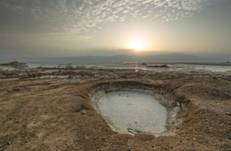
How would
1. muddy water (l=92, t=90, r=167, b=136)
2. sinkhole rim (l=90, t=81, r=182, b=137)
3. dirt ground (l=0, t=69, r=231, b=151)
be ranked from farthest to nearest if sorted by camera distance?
sinkhole rim (l=90, t=81, r=182, b=137), muddy water (l=92, t=90, r=167, b=136), dirt ground (l=0, t=69, r=231, b=151)

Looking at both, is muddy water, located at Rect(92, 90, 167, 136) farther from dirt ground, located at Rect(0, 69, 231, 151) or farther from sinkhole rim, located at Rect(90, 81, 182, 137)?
dirt ground, located at Rect(0, 69, 231, 151)

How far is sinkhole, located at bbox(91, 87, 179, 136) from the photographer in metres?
17.6

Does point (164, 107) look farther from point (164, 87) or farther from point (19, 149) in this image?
point (19, 149)

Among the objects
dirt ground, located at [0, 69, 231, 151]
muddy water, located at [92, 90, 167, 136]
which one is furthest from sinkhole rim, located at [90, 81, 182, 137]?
dirt ground, located at [0, 69, 231, 151]

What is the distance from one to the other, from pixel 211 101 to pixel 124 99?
1089 cm

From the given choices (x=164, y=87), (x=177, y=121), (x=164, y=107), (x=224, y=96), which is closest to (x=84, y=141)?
(x=177, y=121)

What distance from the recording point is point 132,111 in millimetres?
22906

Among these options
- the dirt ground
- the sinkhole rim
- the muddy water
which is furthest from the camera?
the sinkhole rim

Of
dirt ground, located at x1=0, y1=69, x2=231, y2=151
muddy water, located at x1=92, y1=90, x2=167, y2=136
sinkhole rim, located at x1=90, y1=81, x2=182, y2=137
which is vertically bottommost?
muddy water, located at x1=92, y1=90, x2=167, y2=136

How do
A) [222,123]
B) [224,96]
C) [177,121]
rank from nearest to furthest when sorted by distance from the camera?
[222,123], [177,121], [224,96]

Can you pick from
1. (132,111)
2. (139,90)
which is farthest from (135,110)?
(139,90)

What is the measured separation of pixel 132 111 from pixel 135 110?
540 mm

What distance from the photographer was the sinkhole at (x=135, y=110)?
1759 centimetres

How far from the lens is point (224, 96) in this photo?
24281 millimetres
